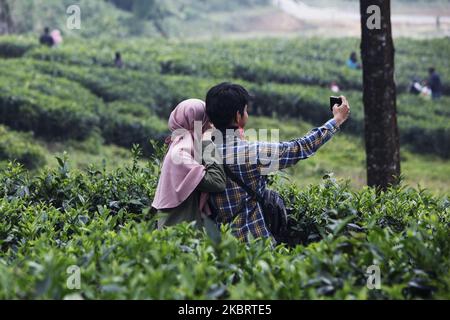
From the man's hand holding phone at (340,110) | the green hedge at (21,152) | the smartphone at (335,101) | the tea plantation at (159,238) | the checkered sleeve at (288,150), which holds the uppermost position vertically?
the smartphone at (335,101)

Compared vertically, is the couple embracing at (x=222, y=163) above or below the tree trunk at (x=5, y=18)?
below

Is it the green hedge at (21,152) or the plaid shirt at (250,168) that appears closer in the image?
the plaid shirt at (250,168)

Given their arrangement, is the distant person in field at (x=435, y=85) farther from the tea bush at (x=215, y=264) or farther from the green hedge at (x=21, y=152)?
the tea bush at (x=215, y=264)

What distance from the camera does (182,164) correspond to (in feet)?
12.1

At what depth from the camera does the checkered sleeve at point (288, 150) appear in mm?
3738

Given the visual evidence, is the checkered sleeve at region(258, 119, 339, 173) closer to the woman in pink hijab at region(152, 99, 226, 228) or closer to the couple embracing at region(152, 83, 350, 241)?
the couple embracing at region(152, 83, 350, 241)

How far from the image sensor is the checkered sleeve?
3738 mm

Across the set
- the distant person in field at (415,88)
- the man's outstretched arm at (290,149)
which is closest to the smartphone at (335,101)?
the man's outstretched arm at (290,149)

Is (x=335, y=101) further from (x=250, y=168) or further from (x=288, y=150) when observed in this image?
(x=250, y=168)

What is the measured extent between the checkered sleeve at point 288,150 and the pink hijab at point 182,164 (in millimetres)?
317

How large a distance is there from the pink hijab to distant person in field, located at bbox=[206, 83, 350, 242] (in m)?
0.09

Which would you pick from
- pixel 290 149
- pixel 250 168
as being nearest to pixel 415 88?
pixel 290 149

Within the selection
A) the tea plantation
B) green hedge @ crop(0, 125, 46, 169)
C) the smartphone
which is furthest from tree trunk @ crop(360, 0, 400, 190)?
green hedge @ crop(0, 125, 46, 169)
